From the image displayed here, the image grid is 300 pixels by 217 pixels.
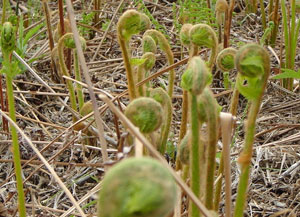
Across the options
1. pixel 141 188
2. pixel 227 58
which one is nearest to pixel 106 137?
pixel 227 58

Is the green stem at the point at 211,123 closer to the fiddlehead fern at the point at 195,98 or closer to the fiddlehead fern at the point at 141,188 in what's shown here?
the fiddlehead fern at the point at 195,98

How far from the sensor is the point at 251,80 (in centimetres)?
85

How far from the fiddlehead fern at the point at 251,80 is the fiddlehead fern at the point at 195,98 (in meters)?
0.08

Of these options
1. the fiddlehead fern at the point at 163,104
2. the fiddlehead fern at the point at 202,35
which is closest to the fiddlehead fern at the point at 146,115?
the fiddlehead fern at the point at 163,104

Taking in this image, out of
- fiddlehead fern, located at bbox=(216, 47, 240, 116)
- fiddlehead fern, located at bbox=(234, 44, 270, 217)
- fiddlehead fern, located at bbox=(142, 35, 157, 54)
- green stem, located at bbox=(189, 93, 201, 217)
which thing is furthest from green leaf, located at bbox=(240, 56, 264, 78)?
fiddlehead fern, located at bbox=(142, 35, 157, 54)

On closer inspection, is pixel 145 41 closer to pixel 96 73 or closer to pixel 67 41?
pixel 67 41

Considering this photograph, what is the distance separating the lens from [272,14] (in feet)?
7.98

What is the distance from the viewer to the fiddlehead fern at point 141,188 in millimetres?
424

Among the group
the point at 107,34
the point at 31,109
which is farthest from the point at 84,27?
the point at 31,109

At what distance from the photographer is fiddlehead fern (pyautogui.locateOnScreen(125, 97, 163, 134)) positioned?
31.1 inches

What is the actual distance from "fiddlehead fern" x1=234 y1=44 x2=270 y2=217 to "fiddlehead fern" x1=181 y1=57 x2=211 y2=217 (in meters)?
0.08

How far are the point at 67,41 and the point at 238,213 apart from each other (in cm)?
99

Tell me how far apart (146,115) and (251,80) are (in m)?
0.19

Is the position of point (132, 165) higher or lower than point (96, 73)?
higher
